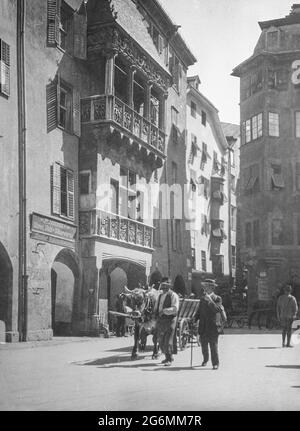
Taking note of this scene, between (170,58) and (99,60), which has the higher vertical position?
(170,58)

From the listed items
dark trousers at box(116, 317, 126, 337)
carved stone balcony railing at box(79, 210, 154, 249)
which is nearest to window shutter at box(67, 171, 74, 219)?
carved stone balcony railing at box(79, 210, 154, 249)

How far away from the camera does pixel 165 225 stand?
30641 millimetres

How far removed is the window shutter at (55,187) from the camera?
20.6 m

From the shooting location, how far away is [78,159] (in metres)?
23.1

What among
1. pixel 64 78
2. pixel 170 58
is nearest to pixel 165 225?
pixel 170 58

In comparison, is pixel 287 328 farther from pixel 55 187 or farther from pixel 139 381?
pixel 139 381

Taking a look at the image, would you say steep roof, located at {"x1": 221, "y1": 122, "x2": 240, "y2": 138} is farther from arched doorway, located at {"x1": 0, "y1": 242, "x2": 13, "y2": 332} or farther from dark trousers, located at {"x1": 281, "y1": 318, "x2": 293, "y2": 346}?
arched doorway, located at {"x1": 0, "y1": 242, "x2": 13, "y2": 332}

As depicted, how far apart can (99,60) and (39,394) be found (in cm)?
1667

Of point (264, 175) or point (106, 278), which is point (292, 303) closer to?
point (106, 278)

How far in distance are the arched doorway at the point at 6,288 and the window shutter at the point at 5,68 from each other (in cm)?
427

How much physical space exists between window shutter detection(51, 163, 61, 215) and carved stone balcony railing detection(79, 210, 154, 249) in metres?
1.80

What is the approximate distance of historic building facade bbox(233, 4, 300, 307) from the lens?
35.7 metres

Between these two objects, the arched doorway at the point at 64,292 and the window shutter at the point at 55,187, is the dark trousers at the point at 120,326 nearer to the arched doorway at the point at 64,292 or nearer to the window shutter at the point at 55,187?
the arched doorway at the point at 64,292

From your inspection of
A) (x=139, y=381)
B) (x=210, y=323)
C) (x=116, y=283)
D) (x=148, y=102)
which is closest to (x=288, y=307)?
(x=210, y=323)
